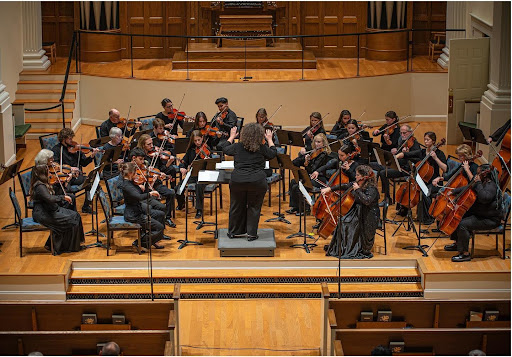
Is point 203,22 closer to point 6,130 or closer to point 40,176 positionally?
point 6,130

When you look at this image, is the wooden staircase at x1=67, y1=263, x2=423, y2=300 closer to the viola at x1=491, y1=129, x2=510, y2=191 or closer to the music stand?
the music stand

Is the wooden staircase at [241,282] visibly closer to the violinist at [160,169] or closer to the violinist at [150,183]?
the violinist at [150,183]

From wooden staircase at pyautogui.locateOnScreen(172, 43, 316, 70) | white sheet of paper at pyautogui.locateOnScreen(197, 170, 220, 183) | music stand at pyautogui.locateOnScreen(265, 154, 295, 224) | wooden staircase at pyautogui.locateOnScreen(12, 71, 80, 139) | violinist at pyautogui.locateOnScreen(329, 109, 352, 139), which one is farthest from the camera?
wooden staircase at pyautogui.locateOnScreen(172, 43, 316, 70)

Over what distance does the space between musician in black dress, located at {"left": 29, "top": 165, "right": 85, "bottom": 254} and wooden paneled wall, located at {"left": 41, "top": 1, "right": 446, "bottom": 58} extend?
286 inches

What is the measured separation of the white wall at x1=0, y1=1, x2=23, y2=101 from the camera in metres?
13.7

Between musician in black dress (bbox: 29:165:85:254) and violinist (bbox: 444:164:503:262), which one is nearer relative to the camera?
violinist (bbox: 444:164:503:262)

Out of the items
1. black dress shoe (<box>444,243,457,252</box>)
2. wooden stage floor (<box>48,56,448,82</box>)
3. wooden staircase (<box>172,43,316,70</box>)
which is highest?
wooden staircase (<box>172,43,316,70</box>)

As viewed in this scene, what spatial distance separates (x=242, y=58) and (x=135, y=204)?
20.4ft

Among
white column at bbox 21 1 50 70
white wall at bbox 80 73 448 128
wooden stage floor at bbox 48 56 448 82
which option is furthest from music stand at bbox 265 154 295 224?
white column at bbox 21 1 50 70

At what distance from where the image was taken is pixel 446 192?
30.6 ft

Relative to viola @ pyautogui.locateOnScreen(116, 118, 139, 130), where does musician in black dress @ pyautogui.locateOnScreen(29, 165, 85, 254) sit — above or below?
below

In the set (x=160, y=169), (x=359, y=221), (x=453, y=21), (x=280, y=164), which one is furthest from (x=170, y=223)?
(x=453, y=21)

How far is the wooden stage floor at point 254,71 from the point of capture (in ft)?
47.4

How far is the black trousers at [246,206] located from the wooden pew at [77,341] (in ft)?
7.94
